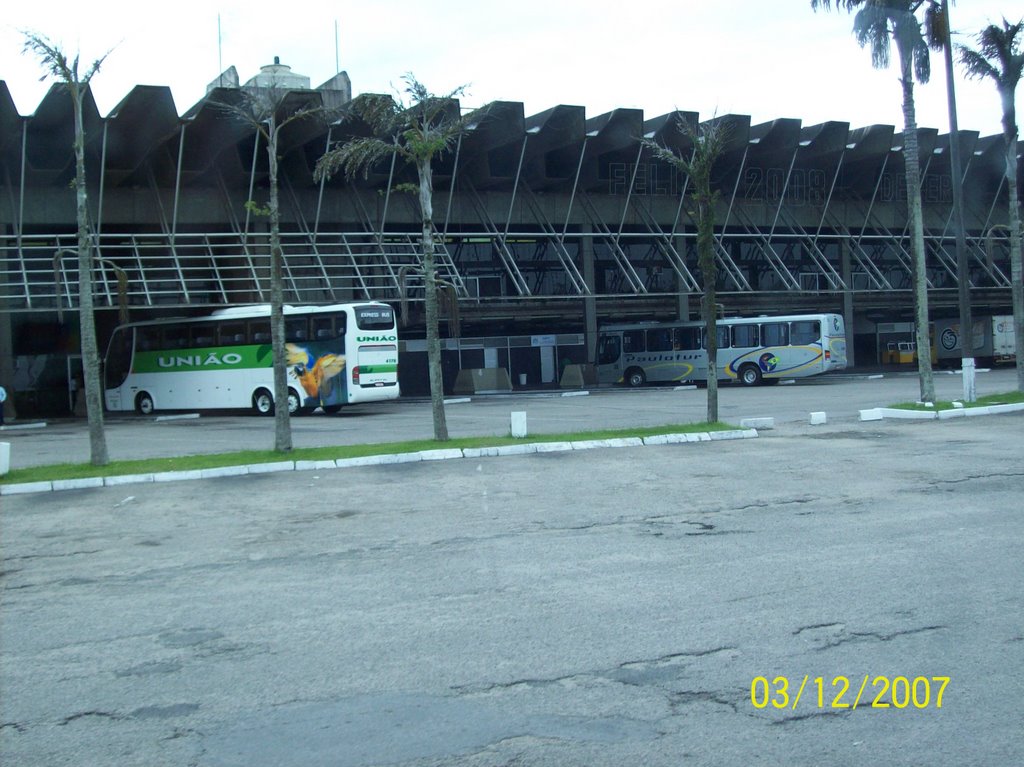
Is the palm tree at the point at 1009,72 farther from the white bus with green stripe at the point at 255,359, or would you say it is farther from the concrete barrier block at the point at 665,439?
the white bus with green stripe at the point at 255,359

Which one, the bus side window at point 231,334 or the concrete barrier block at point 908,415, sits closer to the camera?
the concrete barrier block at point 908,415

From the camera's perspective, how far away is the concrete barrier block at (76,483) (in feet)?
47.3

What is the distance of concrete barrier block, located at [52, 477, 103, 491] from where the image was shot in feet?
47.3

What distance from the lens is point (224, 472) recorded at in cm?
1543

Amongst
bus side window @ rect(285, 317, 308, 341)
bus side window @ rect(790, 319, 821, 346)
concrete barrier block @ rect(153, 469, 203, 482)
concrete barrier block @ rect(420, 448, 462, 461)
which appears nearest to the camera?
concrete barrier block @ rect(153, 469, 203, 482)

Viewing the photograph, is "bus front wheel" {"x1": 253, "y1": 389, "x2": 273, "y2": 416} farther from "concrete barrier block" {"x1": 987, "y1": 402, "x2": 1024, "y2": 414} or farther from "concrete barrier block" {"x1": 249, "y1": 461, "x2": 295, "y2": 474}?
"concrete barrier block" {"x1": 987, "y1": 402, "x2": 1024, "y2": 414}

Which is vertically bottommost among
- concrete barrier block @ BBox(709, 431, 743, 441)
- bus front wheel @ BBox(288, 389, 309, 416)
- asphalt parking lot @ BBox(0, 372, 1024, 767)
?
asphalt parking lot @ BBox(0, 372, 1024, 767)

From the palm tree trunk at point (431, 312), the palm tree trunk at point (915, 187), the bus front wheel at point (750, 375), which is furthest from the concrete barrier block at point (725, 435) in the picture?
the bus front wheel at point (750, 375)

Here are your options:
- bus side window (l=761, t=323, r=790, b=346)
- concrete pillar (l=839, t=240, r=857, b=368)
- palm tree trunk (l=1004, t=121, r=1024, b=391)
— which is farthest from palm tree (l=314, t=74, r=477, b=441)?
concrete pillar (l=839, t=240, r=857, b=368)

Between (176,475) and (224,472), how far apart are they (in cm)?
71

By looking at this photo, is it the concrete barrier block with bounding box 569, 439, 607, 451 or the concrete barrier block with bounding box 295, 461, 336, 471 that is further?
the concrete barrier block with bounding box 569, 439, 607, 451

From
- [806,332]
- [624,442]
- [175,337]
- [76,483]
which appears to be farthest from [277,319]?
[806,332]
